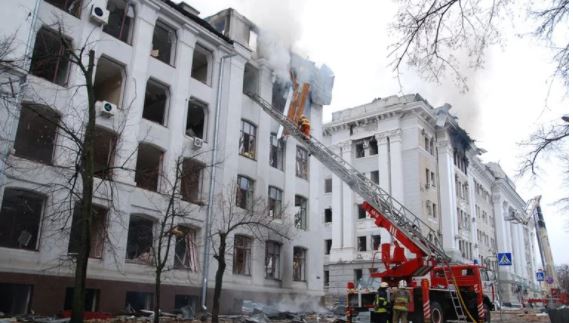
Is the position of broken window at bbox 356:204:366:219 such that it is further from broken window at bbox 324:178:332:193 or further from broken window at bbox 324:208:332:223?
broken window at bbox 324:178:332:193

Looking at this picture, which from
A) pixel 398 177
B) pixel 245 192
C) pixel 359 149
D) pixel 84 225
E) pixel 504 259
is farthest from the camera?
pixel 359 149

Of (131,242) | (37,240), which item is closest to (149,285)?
(131,242)

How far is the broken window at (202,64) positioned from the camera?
2563 cm

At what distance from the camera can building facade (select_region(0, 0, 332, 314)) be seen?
17.1 meters

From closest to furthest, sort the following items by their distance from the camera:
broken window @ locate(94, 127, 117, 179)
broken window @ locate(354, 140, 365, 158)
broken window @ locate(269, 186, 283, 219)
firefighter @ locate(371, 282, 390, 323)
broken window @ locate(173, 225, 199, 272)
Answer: firefighter @ locate(371, 282, 390, 323)
broken window @ locate(94, 127, 117, 179)
broken window @ locate(173, 225, 199, 272)
broken window @ locate(269, 186, 283, 219)
broken window @ locate(354, 140, 365, 158)

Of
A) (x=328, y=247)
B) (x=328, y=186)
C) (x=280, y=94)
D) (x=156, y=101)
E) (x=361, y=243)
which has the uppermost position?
(x=280, y=94)

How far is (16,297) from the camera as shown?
16.6m

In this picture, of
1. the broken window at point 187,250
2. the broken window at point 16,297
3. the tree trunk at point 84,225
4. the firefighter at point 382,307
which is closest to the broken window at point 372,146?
the broken window at point 187,250

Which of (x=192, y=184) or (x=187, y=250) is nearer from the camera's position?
(x=187, y=250)

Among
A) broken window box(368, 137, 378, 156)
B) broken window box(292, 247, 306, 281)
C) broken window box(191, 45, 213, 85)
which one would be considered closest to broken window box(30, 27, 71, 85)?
broken window box(191, 45, 213, 85)

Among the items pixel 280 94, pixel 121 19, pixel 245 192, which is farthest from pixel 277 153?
pixel 121 19

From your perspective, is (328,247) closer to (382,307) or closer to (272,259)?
(272,259)

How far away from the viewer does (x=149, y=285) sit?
66.4 ft

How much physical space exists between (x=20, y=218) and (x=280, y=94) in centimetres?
1705
